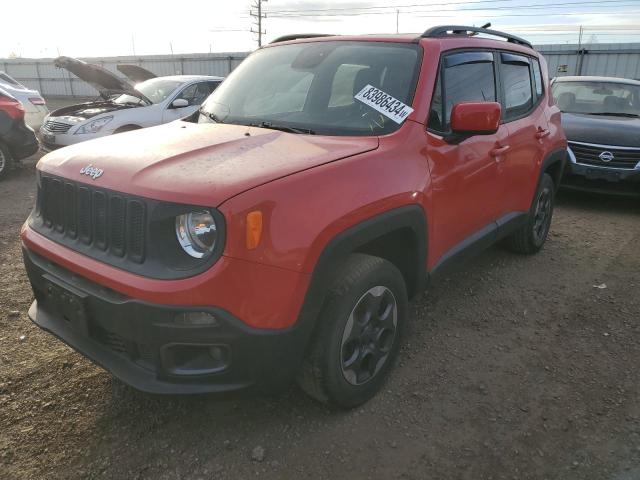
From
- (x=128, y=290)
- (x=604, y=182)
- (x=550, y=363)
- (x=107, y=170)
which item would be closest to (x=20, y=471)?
(x=128, y=290)

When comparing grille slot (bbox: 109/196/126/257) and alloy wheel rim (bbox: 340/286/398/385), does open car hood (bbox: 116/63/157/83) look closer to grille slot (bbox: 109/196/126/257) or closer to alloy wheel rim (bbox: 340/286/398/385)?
grille slot (bbox: 109/196/126/257)

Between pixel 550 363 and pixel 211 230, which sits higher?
pixel 211 230

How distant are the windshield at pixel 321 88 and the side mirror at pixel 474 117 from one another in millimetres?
279

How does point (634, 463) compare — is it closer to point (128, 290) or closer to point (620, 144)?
point (128, 290)

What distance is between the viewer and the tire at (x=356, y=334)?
7.68 ft

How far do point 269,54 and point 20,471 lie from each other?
2890 mm

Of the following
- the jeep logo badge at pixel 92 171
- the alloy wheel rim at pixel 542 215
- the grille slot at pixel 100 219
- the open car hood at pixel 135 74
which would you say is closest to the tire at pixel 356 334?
the grille slot at pixel 100 219

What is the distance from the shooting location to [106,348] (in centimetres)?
228

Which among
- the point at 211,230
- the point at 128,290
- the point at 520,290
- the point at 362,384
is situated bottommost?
the point at 520,290

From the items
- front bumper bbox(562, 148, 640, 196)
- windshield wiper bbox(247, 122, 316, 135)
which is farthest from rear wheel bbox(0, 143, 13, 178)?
front bumper bbox(562, 148, 640, 196)

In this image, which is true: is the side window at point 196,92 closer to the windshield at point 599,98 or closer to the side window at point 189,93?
the side window at point 189,93

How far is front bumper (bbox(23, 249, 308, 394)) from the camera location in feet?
6.57

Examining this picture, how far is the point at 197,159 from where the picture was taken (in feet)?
7.57

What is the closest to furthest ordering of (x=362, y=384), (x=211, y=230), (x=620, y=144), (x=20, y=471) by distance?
(x=211, y=230), (x=20, y=471), (x=362, y=384), (x=620, y=144)
